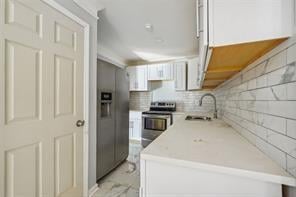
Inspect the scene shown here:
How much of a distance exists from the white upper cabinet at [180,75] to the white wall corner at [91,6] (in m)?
2.40

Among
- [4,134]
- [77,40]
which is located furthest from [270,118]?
[77,40]

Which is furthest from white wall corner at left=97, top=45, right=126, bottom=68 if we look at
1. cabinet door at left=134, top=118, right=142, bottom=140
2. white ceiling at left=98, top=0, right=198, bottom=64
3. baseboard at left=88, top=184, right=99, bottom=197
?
baseboard at left=88, top=184, right=99, bottom=197

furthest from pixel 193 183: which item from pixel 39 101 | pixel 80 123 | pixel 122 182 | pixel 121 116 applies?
pixel 121 116

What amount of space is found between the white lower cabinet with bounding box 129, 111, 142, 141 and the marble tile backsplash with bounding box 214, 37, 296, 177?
3.45m

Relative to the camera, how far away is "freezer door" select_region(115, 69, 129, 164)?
2.64 metres

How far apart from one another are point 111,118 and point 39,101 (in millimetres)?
1268

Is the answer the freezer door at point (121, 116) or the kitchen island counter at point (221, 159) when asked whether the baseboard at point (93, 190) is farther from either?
the kitchen island counter at point (221, 159)

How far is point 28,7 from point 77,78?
0.70 m

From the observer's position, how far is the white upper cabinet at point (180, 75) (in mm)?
3891

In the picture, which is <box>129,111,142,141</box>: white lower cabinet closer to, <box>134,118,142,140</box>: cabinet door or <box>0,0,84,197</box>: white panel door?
<box>134,118,142,140</box>: cabinet door

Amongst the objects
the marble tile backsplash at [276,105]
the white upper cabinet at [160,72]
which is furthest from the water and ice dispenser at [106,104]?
the white upper cabinet at [160,72]

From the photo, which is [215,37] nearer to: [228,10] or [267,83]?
[228,10]

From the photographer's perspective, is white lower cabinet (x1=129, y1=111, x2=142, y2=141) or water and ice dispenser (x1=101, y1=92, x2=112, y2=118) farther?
white lower cabinet (x1=129, y1=111, x2=142, y2=141)

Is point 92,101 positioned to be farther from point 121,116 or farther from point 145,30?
point 145,30
